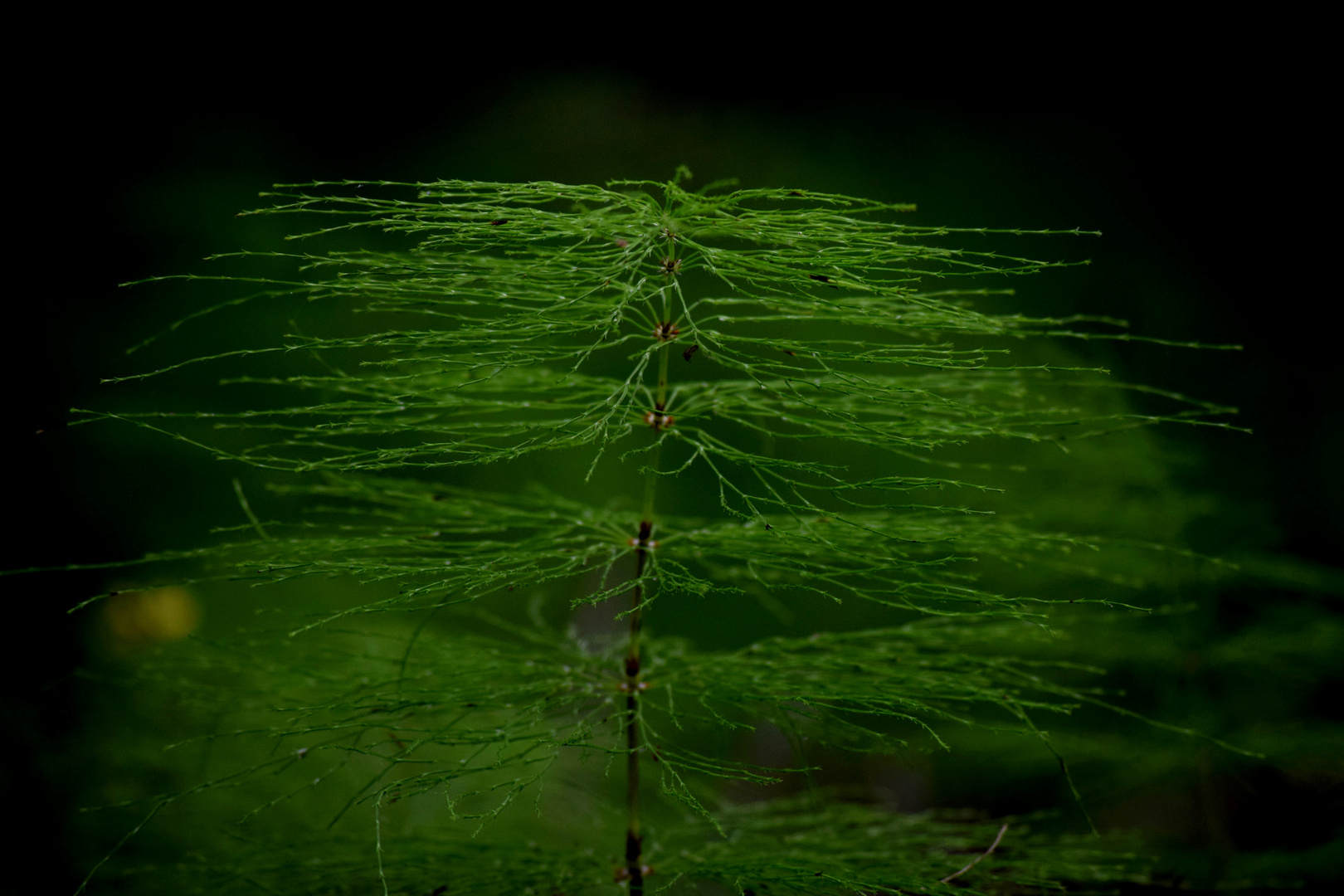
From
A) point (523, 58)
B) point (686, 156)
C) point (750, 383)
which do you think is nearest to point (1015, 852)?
point (750, 383)

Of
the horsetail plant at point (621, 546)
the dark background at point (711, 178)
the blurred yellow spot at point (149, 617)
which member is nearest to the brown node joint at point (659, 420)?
the horsetail plant at point (621, 546)

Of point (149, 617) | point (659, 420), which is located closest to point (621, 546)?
point (659, 420)

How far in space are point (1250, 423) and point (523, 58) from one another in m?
2.63

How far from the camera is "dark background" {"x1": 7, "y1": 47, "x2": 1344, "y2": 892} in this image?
2.09m

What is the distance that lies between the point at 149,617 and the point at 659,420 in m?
1.96

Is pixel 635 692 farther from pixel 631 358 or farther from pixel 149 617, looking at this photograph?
pixel 149 617

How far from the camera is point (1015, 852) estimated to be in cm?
106

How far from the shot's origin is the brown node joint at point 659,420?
2.71 feet

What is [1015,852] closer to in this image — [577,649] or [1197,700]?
[577,649]

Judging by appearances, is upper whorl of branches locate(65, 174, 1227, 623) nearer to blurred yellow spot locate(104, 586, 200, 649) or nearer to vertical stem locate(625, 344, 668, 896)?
vertical stem locate(625, 344, 668, 896)

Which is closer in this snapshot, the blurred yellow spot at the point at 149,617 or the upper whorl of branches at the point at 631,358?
the upper whorl of branches at the point at 631,358

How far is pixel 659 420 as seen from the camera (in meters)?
0.84

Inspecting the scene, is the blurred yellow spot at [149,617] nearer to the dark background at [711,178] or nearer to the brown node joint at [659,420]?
the dark background at [711,178]

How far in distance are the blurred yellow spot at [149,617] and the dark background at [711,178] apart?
9 cm
